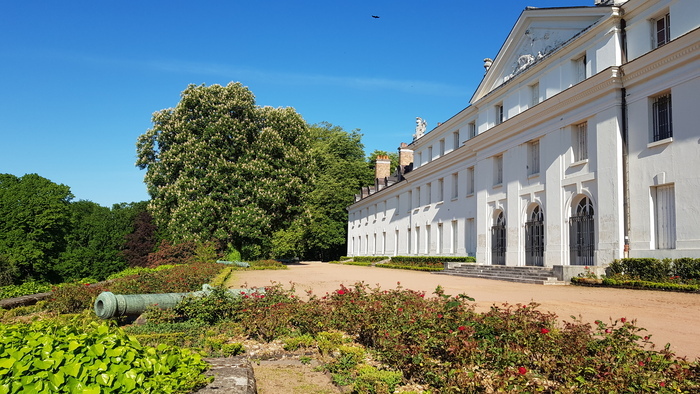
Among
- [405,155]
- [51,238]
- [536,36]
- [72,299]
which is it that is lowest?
[72,299]

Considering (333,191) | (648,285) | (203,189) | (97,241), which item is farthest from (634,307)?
(97,241)

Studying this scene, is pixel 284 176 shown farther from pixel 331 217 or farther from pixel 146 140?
pixel 331 217

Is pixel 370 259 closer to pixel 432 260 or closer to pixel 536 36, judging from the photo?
pixel 432 260

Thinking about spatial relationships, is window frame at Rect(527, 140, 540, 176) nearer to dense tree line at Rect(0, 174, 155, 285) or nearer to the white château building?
the white château building

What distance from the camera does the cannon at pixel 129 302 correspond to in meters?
9.21

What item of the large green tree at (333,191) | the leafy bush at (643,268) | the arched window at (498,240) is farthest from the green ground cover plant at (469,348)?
the large green tree at (333,191)

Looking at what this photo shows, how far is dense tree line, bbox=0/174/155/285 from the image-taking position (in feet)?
141

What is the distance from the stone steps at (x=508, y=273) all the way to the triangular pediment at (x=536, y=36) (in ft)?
33.3

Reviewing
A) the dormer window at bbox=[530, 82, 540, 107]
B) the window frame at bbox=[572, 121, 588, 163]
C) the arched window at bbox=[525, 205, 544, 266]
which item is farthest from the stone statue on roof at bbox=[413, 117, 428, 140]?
the window frame at bbox=[572, 121, 588, 163]

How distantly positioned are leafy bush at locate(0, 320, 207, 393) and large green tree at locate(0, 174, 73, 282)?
44394 mm

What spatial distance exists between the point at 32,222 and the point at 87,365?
48.0m

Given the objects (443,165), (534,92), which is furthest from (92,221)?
(534,92)

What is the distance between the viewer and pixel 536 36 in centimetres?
2577

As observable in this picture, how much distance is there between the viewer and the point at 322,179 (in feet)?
205
